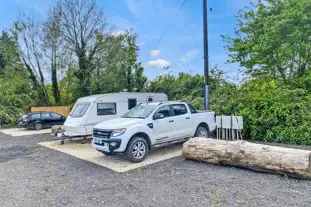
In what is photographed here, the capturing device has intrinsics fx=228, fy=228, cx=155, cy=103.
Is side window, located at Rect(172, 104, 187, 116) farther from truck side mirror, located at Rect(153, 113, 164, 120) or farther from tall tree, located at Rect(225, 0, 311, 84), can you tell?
tall tree, located at Rect(225, 0, 311, 84)

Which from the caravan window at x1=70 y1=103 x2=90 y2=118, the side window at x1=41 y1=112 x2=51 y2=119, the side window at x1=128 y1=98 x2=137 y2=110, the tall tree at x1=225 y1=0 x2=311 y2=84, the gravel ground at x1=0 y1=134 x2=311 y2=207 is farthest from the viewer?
the side window at x1=41 y1=112 x2=51 y2=119

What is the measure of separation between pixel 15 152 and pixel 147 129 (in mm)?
5582

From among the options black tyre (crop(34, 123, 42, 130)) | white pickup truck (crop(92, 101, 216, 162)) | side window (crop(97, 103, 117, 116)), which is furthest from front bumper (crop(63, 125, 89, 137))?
black tyre (crop(34, 123, 42, 130))

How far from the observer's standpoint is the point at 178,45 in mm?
13172

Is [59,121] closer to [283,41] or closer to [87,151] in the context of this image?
[87,151]

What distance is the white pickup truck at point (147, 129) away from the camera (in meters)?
6.19

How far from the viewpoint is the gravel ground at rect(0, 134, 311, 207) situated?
3.95m

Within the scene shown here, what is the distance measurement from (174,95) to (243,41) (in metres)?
6.45

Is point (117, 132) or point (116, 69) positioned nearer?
point (117, 132)

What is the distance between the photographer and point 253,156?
17.5 feet

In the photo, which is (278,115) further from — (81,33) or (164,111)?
(81,33)

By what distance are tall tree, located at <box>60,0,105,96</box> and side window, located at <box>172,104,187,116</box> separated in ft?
48.3

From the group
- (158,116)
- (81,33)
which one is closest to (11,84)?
(81,33)

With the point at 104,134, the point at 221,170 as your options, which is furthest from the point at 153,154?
the point at 221,170
